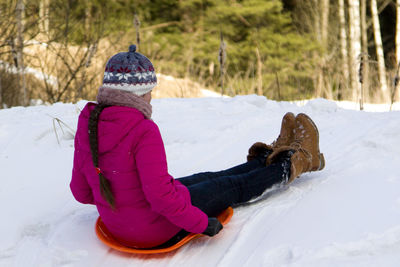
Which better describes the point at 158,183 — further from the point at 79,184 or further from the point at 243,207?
the point at 243,207

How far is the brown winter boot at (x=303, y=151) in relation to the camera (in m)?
2.34

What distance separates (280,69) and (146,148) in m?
9.91

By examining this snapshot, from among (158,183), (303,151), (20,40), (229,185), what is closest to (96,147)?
(158,183)

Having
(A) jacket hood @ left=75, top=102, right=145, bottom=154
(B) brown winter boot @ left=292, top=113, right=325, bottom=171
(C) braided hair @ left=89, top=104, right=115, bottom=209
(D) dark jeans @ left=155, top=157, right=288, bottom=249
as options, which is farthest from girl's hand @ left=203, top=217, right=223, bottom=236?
(B) brown winter boot @ left=292, top=113, right=325, bottom=171

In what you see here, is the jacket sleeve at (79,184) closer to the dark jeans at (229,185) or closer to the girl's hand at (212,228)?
the dark jeans at (229,185)

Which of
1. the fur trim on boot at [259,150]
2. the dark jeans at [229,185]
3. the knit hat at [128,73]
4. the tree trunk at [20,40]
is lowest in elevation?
the dark jeans at [229,185]

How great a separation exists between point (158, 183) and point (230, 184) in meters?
0.59

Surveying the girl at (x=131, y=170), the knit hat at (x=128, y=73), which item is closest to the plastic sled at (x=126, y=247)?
the girl at (x=131, y=170)

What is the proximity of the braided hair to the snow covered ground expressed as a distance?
0.31 m

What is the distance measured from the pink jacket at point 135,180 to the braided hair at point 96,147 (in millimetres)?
21

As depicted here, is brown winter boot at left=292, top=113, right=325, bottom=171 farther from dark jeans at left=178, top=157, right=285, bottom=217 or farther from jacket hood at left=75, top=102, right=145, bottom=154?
jacket hood at left=75, top=102, right=145, bottom=154

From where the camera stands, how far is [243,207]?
2.17 metres

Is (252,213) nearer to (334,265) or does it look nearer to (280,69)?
(334,265)

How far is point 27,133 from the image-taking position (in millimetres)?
3248
